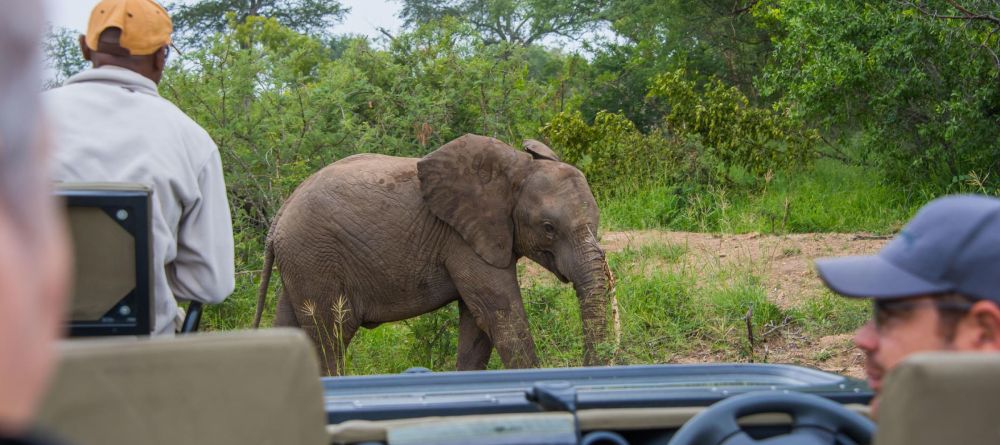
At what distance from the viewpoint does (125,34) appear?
3.06 m

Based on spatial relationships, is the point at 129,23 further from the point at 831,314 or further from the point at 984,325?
the point at 831,314

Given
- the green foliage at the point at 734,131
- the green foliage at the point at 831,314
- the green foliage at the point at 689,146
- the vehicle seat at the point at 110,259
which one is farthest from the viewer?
the green foliage at the point at 734,131

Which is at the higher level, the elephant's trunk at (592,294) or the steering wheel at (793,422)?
the steering wheel at (793,422)

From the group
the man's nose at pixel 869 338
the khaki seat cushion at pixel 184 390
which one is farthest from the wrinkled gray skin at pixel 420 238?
the khaki seat cushion at pixel 184 390

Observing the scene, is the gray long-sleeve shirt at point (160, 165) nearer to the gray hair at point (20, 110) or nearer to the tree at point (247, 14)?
the gray hair at point (20, 110)

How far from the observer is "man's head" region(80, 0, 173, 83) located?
304 centimetres

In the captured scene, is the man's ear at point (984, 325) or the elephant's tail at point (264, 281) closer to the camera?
the man's ear at point (984, 325)

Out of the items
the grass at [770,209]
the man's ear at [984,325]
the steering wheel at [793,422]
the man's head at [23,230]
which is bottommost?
the grass at [770,209]

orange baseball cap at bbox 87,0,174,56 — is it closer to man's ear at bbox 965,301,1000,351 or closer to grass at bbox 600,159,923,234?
man's ear at bbox 965,301,1000,351

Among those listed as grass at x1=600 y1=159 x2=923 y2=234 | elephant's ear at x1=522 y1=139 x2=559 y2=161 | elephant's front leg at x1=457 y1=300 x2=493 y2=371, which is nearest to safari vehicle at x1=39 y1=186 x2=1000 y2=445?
elephant's ear at x1=522 y1=139 x2=559 y2=161

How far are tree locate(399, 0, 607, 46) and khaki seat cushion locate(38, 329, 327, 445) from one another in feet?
69.2

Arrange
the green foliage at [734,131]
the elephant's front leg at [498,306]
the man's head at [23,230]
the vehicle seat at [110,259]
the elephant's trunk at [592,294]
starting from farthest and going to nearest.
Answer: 1. the green foliage at [734,131]
2. the elephant's front leg at [498,306]
3. the elephant's trunk at [592,294]
4. the vehicle seat at [110,259]
5. the man's head at [23,230]

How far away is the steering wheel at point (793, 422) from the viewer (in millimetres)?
1959

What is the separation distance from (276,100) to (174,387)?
794cm
